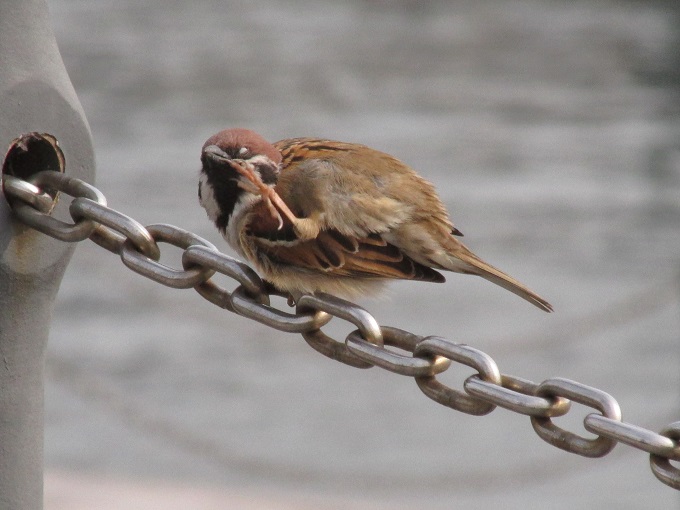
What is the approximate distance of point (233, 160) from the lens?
2602 millimetres

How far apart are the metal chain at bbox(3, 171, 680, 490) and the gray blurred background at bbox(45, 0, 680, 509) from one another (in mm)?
1513

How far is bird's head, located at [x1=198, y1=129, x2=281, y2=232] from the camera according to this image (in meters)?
2.61

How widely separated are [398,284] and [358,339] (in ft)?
19.7

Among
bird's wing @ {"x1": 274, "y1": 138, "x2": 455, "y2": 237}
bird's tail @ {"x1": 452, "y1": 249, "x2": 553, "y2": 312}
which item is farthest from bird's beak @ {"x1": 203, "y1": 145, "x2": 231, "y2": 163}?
bird's tail @ {"x1": 452, "y1": 249, "x2": 553, "y2": 312}

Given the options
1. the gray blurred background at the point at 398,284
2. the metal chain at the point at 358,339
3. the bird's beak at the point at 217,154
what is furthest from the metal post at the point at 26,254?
the gray blurred background at the point at 398,284

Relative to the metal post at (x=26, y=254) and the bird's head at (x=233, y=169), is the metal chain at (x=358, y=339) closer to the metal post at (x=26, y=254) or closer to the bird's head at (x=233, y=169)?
the metal post at (x=26, y=254)

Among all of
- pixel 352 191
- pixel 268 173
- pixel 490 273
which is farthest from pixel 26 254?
pixel 490 273

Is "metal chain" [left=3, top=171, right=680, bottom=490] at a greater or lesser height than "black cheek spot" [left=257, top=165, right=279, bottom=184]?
lesser

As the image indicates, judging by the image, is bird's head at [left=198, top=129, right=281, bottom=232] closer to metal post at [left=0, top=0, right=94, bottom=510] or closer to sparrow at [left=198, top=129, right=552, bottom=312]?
sparrow at [left=198, top=129, right=552, bottom=312]

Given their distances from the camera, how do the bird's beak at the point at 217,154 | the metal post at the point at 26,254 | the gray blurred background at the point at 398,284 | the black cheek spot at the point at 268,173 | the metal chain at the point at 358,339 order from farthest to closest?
the gray blurred background at the point at 398,284, the black cheek spot at the point at 268,173, the bird's beak at the point at 217,154, the metal post at the point at 26,254, the metal chain at the point at 358,339

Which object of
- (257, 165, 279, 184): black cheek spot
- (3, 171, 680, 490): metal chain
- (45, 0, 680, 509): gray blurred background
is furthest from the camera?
(45, 0, 680, 509): gray blurred background

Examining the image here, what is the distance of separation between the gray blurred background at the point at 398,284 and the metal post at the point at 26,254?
1.54 m

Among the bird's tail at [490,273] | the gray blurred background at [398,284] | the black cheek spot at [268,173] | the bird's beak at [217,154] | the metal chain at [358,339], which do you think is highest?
the gray blurred background at [398,284]

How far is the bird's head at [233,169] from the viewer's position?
8.57 ft
